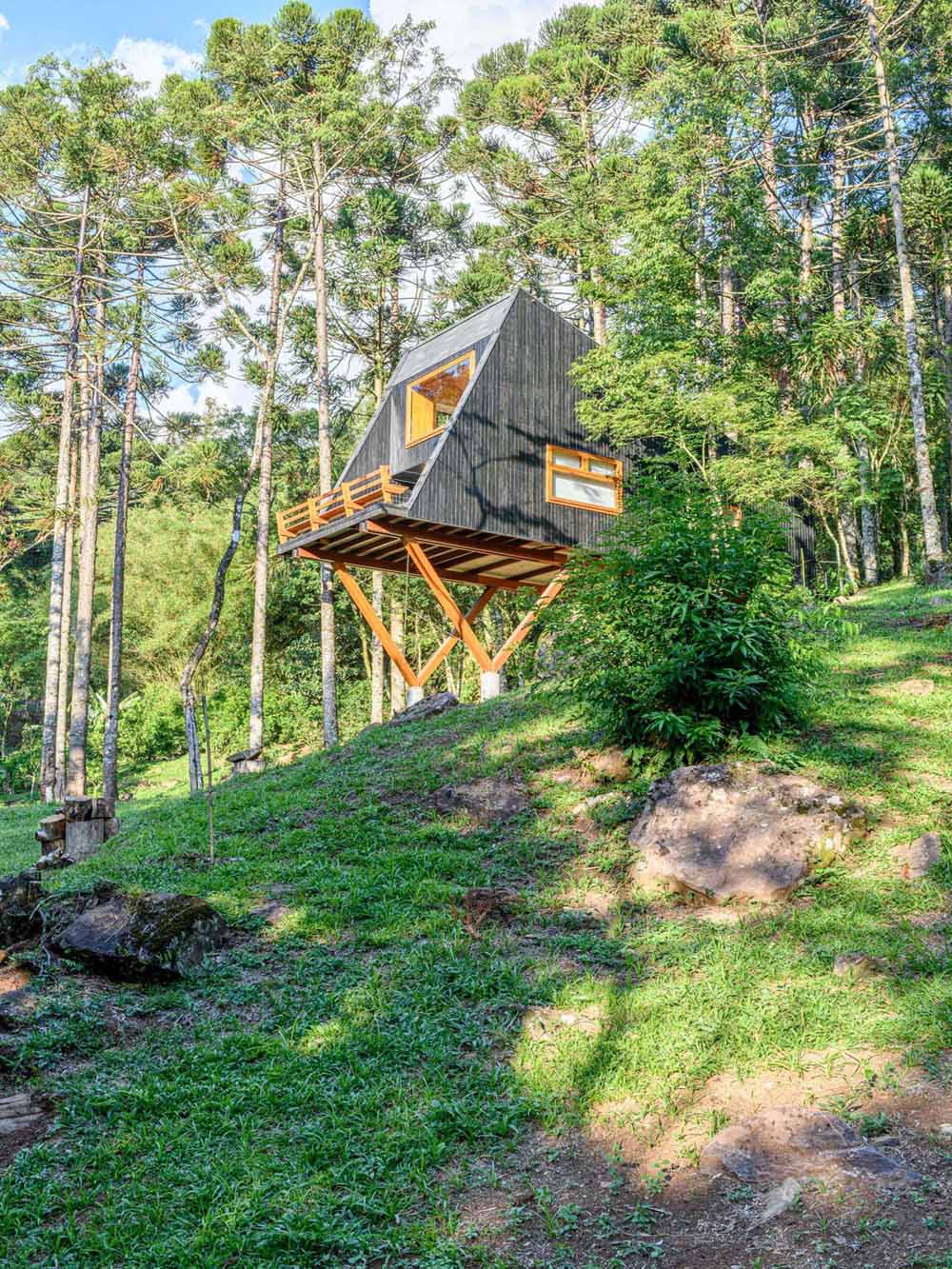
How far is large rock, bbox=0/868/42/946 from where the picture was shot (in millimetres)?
5996

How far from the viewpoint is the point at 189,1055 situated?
4.62m

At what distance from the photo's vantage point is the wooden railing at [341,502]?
1512cm

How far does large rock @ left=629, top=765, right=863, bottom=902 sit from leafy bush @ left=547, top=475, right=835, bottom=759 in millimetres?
569

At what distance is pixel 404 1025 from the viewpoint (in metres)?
4.84

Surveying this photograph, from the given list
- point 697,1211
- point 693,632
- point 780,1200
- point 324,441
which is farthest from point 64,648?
point 780,1200

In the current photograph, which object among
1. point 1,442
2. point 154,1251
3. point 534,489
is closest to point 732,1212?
point 154,1251

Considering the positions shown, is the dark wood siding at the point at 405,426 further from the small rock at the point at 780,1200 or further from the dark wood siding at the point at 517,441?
the small rock at the point at 780,1200

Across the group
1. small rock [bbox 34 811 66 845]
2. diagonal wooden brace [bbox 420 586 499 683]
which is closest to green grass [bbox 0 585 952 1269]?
small rock [bbox 34 811 66 845]

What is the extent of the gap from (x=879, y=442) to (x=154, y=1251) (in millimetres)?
26160

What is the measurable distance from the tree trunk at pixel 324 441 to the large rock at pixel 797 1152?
13.8m

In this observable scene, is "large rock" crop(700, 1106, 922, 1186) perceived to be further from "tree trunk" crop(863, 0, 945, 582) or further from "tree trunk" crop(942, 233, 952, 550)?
"tree trunk" crop(942, 233, 952, 550)

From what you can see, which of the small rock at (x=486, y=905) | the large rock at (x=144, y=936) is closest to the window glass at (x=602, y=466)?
the small rock at (x=486, y=905)

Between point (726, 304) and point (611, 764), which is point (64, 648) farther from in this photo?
point (611, 764)

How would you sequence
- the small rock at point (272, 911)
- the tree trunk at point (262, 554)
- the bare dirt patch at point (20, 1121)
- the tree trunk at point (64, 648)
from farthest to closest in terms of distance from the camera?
the tree trunk at point (64, 648) → the tree trunk at point (262, 554) → the small rock at point (272, 911) → the bare dirt patch at point (20, 1121)
